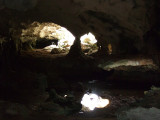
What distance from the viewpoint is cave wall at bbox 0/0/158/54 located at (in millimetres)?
8078

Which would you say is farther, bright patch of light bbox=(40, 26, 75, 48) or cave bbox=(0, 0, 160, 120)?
bright patch of light bbox=(40, 26, 75, 48)

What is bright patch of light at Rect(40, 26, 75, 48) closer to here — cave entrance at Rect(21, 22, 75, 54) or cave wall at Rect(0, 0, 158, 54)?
cave entrance at Rect(21, 22, 75, 54)

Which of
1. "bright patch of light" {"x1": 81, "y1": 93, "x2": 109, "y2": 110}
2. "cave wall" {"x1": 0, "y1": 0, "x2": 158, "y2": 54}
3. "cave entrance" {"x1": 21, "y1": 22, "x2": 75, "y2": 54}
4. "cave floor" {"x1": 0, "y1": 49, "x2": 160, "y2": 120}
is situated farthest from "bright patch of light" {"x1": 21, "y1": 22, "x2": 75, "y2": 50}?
"bright patch of light" {"x1": 81, "y1": 93, "x2": 109, "y2": 110}

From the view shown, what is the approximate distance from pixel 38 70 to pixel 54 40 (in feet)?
23.4

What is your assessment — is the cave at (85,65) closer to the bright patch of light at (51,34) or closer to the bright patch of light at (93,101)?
the bright patch of light at (93,101)

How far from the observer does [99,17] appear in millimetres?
9711

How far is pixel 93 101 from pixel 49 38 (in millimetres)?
10305

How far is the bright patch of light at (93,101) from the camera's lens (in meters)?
8.01

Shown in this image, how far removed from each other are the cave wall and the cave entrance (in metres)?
3.36

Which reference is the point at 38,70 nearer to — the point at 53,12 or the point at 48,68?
the point at 48,68

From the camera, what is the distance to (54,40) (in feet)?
60.9

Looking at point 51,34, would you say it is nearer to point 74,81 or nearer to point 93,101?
point 74,81

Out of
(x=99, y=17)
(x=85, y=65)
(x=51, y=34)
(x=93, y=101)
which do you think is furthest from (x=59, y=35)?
(x=93, y=101)

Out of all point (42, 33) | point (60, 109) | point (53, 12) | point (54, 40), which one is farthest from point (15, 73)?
point (54, 40)
